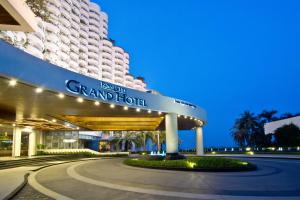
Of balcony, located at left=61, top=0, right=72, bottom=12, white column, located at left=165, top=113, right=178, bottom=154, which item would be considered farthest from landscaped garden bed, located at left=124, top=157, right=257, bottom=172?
balcony, located at left=61, top=0, right=72, bottom=12

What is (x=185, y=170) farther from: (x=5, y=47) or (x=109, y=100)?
(x=5, y=47)

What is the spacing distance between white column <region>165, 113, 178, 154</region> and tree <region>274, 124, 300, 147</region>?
105 feet

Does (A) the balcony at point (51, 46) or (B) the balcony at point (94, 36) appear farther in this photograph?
(B) the balcony at point (94, 36)

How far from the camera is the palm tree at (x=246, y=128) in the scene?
82.8 metres

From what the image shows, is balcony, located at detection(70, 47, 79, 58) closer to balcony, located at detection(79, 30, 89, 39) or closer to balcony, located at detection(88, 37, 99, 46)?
balcony, located at detection(79, 30, 89, 39)

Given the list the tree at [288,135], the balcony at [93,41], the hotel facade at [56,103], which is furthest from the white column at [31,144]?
the balcony at [93,41]

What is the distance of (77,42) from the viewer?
386ft

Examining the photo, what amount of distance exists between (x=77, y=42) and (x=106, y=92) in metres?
102

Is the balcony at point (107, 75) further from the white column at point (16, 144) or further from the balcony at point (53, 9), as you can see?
the white column at point (16, 144)

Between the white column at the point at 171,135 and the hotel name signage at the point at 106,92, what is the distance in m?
4.35

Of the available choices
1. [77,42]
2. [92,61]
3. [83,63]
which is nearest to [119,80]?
[92,61]

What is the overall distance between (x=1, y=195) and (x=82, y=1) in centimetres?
12808

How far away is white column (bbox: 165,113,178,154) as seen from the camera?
90.3ft

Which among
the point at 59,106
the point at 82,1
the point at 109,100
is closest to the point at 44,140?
the point at 59,106
